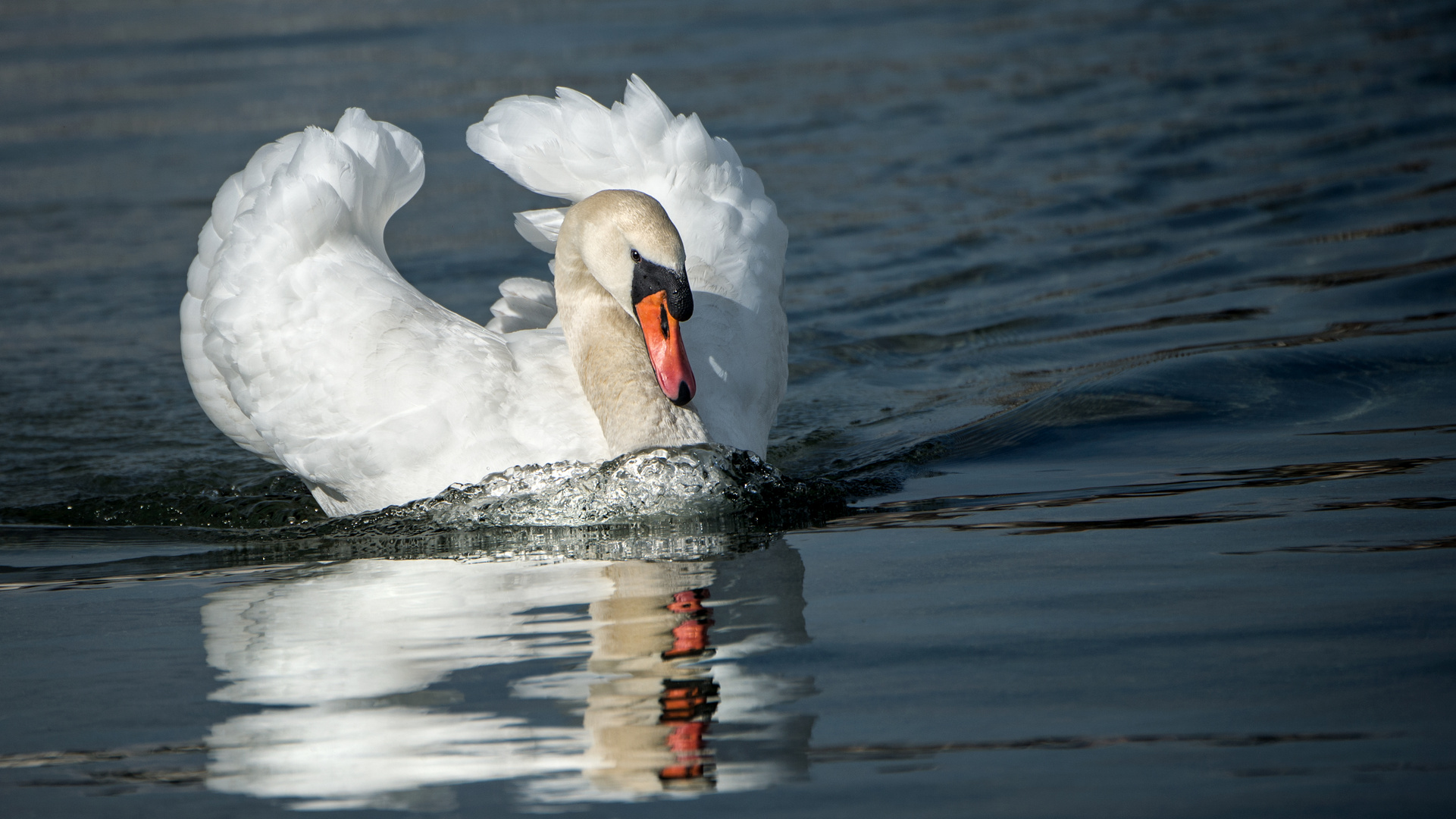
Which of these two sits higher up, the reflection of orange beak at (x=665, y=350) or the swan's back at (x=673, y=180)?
the swan's back at (x=673, y=180)

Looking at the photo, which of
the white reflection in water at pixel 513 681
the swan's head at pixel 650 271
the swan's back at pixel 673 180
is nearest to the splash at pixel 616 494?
the swan's head at pixel 650 271

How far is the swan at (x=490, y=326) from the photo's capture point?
5.68 m

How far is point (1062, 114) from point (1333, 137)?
7.66 ft

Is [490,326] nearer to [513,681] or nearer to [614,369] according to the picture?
[614,369]

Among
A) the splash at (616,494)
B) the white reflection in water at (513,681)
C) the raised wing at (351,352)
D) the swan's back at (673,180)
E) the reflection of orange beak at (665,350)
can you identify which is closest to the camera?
the white reflection in water at (513,681)

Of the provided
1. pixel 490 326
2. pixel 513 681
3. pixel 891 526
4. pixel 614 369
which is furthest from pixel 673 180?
pixel 513 681

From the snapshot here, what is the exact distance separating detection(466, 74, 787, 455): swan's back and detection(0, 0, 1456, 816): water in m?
0.77

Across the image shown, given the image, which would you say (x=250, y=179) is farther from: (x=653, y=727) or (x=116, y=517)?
(x=653, y=727)

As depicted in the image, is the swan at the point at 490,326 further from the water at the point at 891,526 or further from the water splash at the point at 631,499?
the water at the point at 891,526

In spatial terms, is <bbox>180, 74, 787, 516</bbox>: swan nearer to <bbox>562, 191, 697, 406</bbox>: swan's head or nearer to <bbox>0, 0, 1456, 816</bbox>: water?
<bbox>562, 191, 697, 406</bbox>: swan's head

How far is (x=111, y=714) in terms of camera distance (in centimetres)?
388

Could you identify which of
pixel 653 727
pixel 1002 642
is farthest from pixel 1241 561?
pixel 653 727

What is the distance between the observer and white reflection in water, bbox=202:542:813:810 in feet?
11.1

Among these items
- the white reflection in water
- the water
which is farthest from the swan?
the white reflection in water
